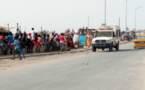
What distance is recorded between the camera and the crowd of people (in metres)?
26.0

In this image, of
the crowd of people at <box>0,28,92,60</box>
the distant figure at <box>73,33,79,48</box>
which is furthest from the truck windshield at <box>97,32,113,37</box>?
the distant figure at <box>73,33,79,48</box>

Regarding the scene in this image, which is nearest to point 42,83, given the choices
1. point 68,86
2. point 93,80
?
point 68,86

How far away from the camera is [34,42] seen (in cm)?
3172

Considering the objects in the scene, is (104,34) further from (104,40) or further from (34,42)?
(34,42)

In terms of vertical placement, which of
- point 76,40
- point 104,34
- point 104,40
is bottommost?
point 76,40

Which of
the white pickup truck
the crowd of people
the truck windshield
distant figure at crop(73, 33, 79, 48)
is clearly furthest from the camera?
distant figure at crop(73, 33, 79, 48)

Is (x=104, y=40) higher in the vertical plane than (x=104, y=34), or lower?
lower

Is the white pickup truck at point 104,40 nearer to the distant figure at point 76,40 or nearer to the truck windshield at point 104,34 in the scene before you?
the truck windshield at point 104,34

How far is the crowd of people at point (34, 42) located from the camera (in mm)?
26034

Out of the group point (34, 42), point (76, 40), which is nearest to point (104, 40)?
point (76, 40)

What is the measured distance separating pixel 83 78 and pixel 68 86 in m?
2.46

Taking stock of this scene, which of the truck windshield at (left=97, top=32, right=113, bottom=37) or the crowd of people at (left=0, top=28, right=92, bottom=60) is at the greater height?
the truck windshield at (left=97, top=32, right=113, bottom=37)

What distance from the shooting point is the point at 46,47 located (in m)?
35.0

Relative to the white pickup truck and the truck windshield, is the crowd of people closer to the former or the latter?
the white pickup truck
